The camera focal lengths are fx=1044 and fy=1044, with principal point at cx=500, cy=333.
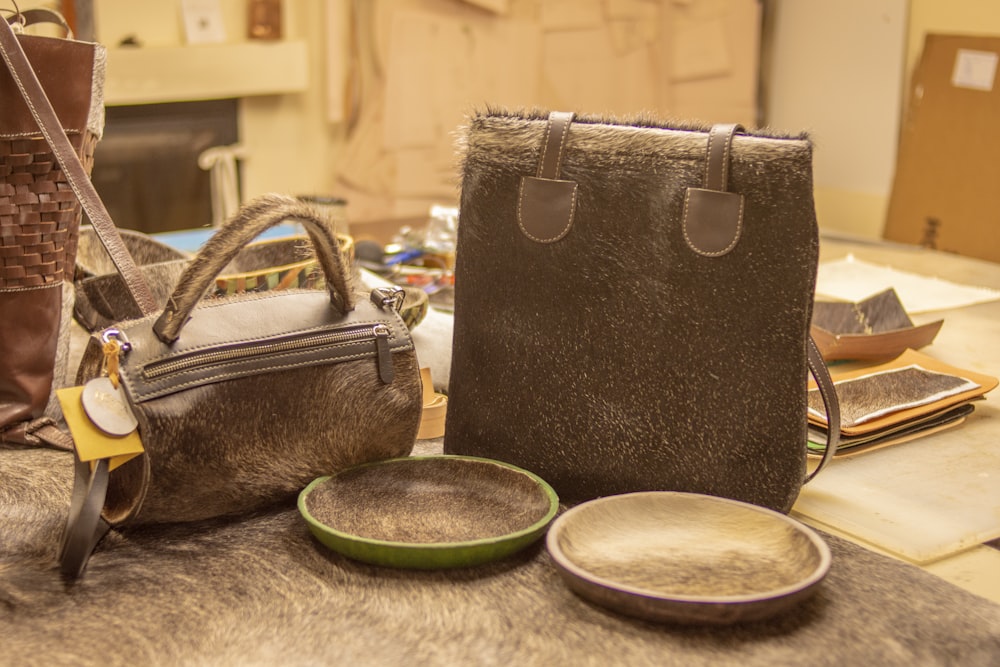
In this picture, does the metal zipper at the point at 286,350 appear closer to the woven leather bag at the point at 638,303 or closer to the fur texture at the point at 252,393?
the fur texture at the point at 252,393

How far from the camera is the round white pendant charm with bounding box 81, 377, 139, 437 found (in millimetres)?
793

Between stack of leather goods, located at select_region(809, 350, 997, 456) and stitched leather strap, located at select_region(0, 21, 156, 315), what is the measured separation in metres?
0.69

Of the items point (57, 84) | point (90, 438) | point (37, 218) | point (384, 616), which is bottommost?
point (384, 616)

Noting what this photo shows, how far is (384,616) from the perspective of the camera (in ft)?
2.48

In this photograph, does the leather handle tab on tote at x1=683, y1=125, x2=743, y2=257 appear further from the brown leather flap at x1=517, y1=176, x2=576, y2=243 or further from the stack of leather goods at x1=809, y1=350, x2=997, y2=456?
the stack of leather goods at x1=809, y1=350, x2=997, y2=456

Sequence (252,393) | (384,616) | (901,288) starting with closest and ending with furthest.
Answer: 1. (384,616)
2. (252,393)
3. (901,288)

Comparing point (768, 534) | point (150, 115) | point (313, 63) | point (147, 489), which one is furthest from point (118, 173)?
point (768, 534)

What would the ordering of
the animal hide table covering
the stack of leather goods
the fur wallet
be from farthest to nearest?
→ 1. the stack of leather goods
2. the fur wallet
3. the animal hide table covering

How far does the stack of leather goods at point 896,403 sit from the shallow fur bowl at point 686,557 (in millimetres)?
268

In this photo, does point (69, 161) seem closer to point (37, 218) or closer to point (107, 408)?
point (37, 218)

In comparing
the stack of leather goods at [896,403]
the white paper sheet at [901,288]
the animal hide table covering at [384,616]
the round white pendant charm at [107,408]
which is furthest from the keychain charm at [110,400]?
the white paper sheet at [901,288]

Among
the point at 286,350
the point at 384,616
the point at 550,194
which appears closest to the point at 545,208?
the point at 550,194

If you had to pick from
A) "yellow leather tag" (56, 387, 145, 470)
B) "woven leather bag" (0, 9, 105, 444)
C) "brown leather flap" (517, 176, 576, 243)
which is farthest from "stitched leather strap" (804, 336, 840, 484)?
"woven leather bag" (0, 9, 105, 444)

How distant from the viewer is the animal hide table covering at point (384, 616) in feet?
2.32
